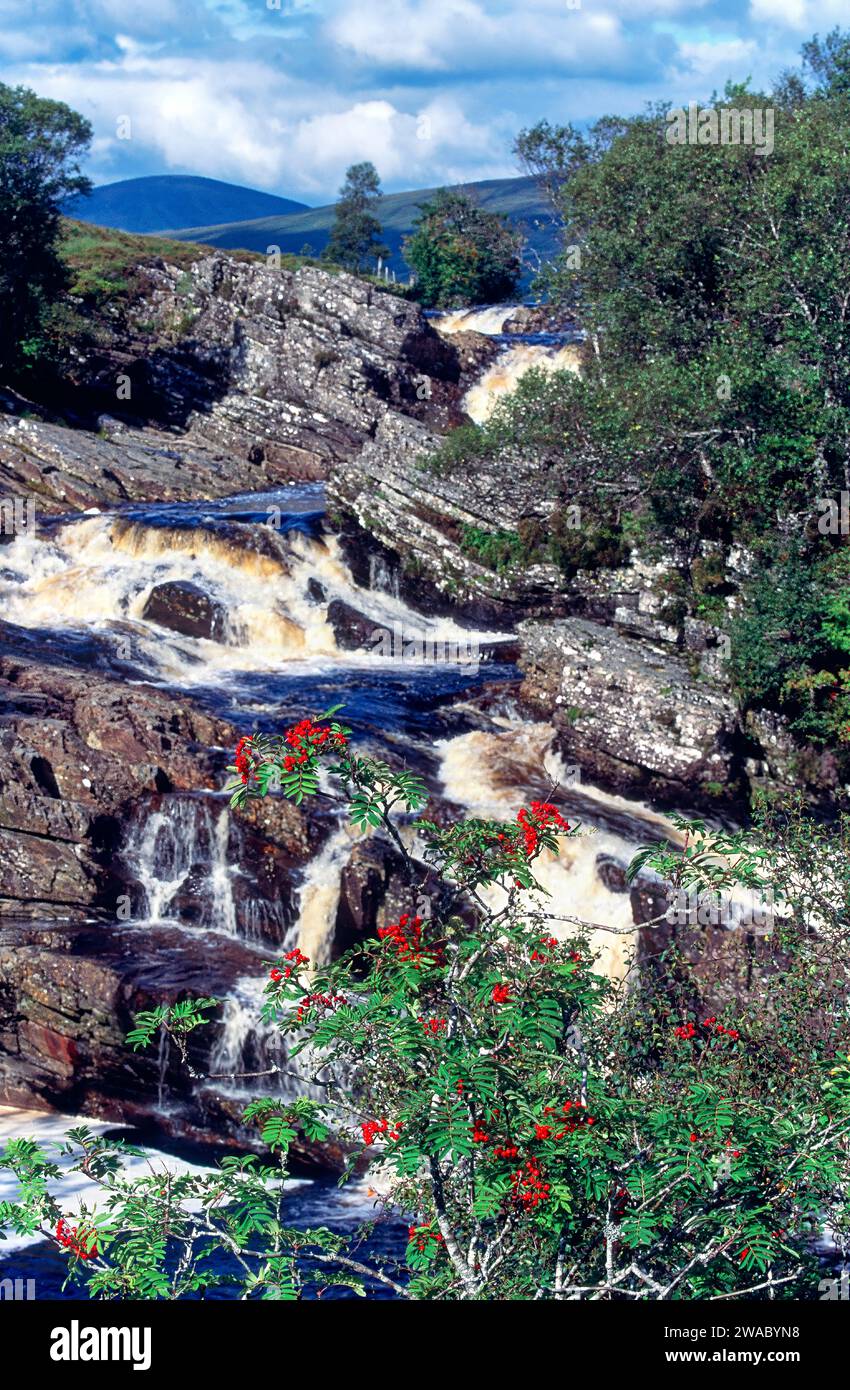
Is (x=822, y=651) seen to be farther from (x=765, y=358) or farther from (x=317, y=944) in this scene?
(x=317, y=944)

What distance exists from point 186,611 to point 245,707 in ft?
18.8

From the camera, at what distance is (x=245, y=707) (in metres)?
26.9

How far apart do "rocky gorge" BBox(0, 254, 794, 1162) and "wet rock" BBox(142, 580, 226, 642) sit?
0.25 feet

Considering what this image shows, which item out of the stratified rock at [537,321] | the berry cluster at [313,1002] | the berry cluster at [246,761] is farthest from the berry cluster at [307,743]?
the stratified rock at [537,321]

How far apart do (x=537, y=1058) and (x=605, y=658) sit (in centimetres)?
2031

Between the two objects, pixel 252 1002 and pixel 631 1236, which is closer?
pixel 631 1236

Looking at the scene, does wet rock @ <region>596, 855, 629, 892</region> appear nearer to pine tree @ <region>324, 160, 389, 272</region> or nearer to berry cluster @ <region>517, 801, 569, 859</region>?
berry cluster @ <region>517, 801, 569, 859</region>

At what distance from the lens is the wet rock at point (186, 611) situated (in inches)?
1236

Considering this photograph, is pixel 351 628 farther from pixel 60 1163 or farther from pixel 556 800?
pixel 60 1163

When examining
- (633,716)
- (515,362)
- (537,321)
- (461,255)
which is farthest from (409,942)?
(461,255)

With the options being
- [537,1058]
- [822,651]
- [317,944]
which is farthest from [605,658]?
[537,1058]
